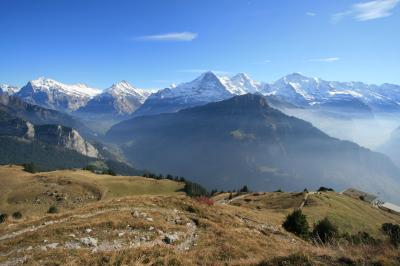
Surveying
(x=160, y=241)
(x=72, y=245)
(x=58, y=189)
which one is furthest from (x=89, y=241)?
(x=58, y=189)

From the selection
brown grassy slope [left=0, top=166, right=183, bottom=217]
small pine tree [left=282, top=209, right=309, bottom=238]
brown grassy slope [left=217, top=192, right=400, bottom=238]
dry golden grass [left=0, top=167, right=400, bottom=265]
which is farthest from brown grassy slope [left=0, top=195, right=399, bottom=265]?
brown grassy slope [left=0, top=166, right=183, bottom=217]

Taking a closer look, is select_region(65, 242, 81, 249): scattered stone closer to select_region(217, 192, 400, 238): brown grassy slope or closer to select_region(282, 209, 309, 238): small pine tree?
select_region(282, 209, 309, 238): small pine tree

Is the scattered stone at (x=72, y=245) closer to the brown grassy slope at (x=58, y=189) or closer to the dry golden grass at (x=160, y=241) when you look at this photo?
the dry golden grass at (x=160, y=241)

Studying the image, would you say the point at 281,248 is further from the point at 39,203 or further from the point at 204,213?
the point at 39,203

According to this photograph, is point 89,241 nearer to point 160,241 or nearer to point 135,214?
point 160,241

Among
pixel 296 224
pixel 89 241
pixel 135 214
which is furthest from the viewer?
pixel 296 224

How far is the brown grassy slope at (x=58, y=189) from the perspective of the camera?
116125mm

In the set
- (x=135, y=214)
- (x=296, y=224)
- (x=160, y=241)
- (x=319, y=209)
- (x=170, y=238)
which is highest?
(x=135, y=214)

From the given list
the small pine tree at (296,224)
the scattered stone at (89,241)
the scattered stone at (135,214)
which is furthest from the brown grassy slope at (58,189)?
the scattered stone at (89,241)

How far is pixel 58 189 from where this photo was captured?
127438 millimetres

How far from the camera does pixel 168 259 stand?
18453 mm

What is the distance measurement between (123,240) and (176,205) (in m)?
13.6

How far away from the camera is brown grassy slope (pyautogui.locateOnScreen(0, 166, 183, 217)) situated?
4572 inches

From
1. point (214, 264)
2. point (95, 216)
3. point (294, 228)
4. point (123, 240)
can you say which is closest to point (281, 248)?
point (214, 264)
